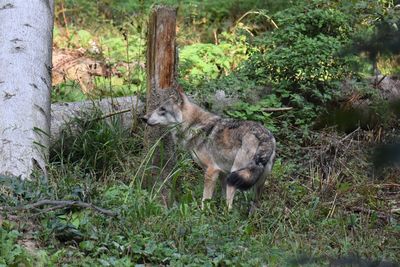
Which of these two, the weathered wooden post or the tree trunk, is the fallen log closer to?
the tree trunk

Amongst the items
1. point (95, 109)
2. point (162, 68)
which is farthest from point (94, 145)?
point (162, 68)

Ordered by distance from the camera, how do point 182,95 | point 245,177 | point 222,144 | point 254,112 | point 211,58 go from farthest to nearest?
point 211,58
point 254,112
point 182,95
point 222,144
point 245,177

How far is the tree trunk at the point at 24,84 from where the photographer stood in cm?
802

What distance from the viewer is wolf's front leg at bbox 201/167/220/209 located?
28.6ft

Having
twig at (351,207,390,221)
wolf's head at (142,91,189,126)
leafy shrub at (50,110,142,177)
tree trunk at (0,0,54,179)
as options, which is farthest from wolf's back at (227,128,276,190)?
tree trunk at (0,0,54,179)

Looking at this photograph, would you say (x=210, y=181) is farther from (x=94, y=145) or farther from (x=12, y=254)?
(x=12, y=254)

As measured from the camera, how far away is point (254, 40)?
38.3ft

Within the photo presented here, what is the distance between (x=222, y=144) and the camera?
8.82 meters

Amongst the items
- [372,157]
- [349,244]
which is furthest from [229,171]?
[372,157]

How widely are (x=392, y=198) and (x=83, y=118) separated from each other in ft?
12.7

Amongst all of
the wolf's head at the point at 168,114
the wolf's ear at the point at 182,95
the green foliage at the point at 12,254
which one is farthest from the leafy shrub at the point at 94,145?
the green foliage at the point at 12,254

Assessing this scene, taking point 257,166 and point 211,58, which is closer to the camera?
point 257,166

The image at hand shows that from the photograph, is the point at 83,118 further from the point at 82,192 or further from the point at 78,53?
the point at 78,53

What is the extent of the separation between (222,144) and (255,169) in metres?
0.82
